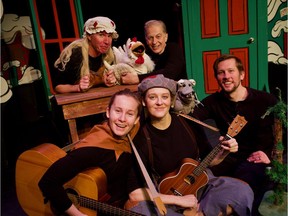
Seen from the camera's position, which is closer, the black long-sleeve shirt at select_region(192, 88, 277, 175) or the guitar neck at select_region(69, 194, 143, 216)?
the guitar neck at select_region(69, 194, 143, 216)

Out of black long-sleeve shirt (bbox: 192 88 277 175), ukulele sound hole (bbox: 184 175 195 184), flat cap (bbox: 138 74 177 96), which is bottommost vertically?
ukulele sound hole (bbox: 184 175 195 184)

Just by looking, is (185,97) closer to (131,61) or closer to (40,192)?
(131,61)

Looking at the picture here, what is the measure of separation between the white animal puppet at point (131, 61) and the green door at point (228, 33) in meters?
1.79

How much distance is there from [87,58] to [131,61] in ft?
1.37

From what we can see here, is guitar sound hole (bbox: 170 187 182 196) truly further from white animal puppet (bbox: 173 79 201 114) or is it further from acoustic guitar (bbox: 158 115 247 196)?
white animal puppet (bbox: 173 79 201 114)

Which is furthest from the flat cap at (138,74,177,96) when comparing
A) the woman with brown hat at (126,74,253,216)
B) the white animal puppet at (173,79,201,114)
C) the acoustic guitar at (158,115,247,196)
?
the acoustic guitar at (158,115,247,196)

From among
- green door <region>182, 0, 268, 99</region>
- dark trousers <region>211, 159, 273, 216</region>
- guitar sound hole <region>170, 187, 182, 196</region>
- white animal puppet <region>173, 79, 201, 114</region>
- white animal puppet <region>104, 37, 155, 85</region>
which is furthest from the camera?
green door <region>182, 0, 268, 99</region>

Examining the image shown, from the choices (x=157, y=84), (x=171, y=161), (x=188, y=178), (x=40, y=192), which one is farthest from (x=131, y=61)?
Answer: (x=40, y=192)

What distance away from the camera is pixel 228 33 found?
13.5 ft

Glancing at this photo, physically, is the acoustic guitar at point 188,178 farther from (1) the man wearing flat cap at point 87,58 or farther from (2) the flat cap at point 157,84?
(1) the man wearing flat cap at point 87,58

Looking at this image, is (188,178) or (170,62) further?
(170,62)

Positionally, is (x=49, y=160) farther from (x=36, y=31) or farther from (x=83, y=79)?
(x=36, y=31)

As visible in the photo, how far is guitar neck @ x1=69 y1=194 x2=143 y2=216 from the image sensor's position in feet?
5.50

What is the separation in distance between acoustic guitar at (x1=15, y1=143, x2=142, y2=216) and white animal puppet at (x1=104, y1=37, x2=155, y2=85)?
0.96 metres
